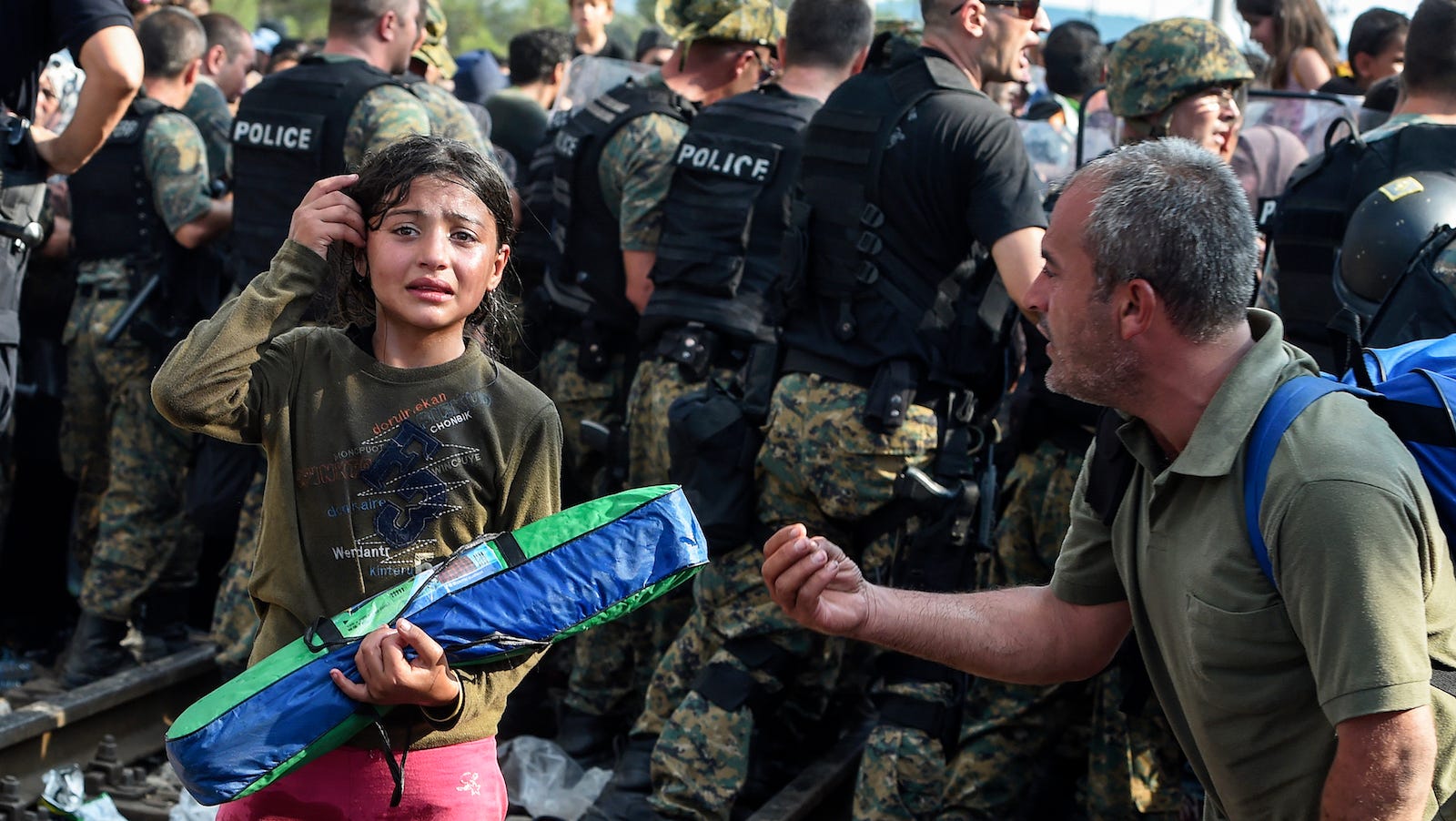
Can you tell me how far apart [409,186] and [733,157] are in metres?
2.71

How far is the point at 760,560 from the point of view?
4.67m

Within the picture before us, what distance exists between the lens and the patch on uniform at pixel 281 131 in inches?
211

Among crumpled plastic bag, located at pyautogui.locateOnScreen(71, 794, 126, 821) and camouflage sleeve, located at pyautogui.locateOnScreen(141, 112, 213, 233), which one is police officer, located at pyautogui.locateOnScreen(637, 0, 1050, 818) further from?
camouflage sleeve, located at pyautogui.locateOnScreen(141, 112, 213, 233)

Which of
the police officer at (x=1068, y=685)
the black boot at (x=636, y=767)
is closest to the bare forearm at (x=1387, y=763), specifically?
the police officer at (x=1068, y=685)

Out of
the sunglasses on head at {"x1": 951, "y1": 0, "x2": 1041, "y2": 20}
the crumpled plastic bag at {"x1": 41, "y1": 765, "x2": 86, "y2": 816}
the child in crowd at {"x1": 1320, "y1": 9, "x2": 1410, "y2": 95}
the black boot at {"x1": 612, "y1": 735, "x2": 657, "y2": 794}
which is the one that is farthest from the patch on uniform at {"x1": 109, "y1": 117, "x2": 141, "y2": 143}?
the child in crowd at {"x1": 1320, "y1": 9, "x2": 1410, "y2": 95}

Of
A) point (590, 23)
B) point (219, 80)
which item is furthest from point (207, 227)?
point (590, 23)

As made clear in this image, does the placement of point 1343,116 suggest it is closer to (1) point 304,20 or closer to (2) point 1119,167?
(2) point 1119,167

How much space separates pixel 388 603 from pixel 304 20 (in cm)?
4399

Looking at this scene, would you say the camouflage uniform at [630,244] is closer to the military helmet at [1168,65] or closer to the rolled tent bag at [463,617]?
the military helmet at [1168,65]

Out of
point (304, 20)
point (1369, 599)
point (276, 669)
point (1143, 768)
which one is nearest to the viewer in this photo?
point (1369, 599)

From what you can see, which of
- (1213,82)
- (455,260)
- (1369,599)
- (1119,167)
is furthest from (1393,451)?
(1213,82)

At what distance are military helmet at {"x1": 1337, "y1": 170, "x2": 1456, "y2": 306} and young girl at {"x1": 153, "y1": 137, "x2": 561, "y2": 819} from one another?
2184 millimetres

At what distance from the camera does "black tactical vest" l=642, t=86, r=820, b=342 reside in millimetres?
5305

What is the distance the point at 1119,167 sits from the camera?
2.49 meters
